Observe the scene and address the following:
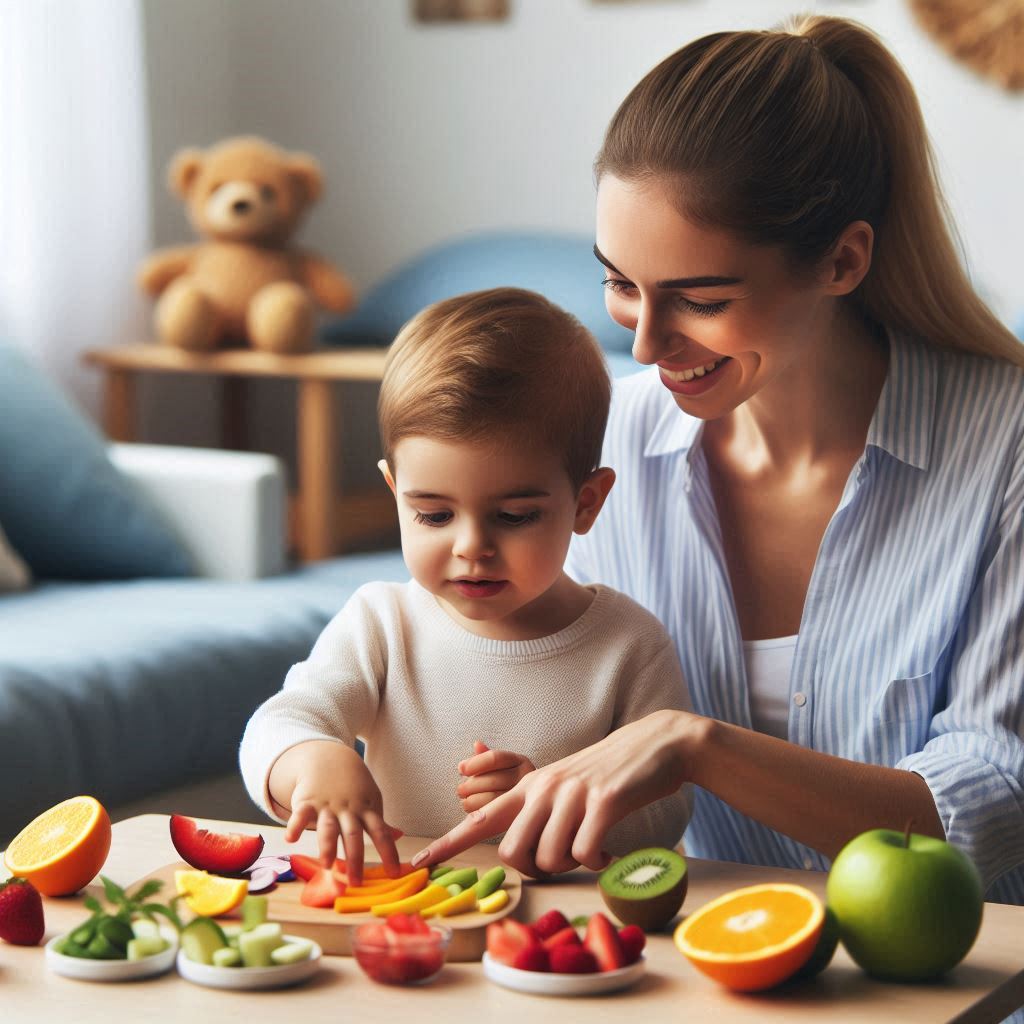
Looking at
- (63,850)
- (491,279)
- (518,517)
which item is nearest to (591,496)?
(518,517)

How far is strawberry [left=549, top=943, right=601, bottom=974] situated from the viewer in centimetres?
80

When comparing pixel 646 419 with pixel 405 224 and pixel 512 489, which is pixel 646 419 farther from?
pixel 405 224

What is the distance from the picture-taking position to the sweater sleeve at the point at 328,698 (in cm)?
109

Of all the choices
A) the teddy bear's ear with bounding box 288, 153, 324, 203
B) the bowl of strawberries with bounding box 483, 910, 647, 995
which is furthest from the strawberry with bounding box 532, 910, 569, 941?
the teddy bear's ear with bounding box 288, 153, 324, 203

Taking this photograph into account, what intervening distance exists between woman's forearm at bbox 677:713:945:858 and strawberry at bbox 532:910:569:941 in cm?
21

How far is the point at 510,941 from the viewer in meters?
0.82

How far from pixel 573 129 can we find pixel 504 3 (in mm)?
343

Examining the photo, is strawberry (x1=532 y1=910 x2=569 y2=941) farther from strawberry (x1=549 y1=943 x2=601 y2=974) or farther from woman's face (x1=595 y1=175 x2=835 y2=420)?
woman's face (x1=595 y1=175 x2=835 y2=420)

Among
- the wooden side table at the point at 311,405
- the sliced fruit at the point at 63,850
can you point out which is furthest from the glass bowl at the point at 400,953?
the wooden side table at the point at 311,405

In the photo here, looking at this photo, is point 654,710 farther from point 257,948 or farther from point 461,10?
point 461,10

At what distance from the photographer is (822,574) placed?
135 centimetres

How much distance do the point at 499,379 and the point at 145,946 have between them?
46cm

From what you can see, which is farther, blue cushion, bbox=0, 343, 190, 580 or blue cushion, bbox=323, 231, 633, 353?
blue cushion, bbox=323, 231, 633, 353

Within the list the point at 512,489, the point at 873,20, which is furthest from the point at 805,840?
the point at 873,20
